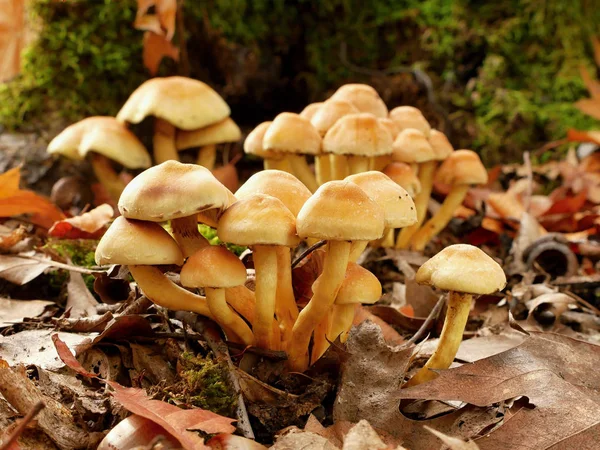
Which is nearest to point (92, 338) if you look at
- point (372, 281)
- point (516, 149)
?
point (372, 281)

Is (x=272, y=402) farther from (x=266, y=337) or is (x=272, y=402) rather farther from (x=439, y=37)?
(x=439, y=37)

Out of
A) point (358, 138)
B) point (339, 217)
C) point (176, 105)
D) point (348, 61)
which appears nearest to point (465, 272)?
point (339, 217)

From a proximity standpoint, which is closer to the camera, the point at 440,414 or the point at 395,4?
the point at 440,414

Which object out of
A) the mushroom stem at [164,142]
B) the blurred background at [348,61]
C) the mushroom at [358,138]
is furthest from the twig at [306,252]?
the blurred background at [348,61]

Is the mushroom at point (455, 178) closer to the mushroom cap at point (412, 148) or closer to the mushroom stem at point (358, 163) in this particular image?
the mushroom cap at point (412, 148)

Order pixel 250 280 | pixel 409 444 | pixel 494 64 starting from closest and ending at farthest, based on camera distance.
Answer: pixel 409 444
pixel 250 280
pixel 494 64

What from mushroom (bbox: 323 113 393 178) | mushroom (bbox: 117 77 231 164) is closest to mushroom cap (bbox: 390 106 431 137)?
mushroom (bbox: 323 113 393 178)

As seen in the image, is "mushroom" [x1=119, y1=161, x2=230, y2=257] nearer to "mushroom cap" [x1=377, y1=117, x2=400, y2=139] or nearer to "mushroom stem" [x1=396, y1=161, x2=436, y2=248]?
"mushroom cap" [x1=377, y1=117, x2=400, y2=139]
